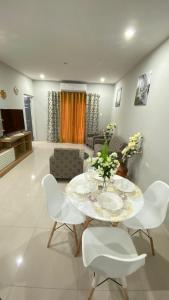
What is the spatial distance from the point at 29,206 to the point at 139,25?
316 cm

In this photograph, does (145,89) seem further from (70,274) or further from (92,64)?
(70,274)

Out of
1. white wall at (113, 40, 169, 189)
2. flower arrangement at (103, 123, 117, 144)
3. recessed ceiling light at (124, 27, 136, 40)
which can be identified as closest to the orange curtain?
flower arrangement at (103, 123, 117, 144)

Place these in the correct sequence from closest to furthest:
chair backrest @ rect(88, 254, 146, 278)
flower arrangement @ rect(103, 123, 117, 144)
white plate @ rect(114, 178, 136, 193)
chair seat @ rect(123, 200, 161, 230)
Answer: chair backrest @ rect(88, 254, 146, 278), chair seat @ rect(123, 200, 161, 230), white plate @ rect(114, 178, 136, 193), flower arrangement @ rect(103, 123, 117, 144)

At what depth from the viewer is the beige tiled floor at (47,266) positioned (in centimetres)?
130

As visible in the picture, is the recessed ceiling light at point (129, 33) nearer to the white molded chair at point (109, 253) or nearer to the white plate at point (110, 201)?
the white plate at point (110, 201)

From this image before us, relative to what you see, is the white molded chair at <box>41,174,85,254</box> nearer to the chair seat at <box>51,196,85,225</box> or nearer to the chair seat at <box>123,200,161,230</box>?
the chair seat at <box>51,196,85,225</box>

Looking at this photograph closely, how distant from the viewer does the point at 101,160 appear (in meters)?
1.50

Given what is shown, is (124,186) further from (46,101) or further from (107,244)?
(46,101)

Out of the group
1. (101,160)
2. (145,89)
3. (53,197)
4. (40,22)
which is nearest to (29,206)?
(53,197)

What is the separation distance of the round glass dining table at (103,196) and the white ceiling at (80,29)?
2.04 metres

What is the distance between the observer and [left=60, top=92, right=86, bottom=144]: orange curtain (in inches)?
247

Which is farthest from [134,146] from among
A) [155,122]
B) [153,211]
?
[153,211]

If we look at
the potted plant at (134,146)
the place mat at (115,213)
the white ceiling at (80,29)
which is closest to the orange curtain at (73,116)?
the white ceiling at (80,29)

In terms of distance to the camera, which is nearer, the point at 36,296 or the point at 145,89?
the point at 36,296
